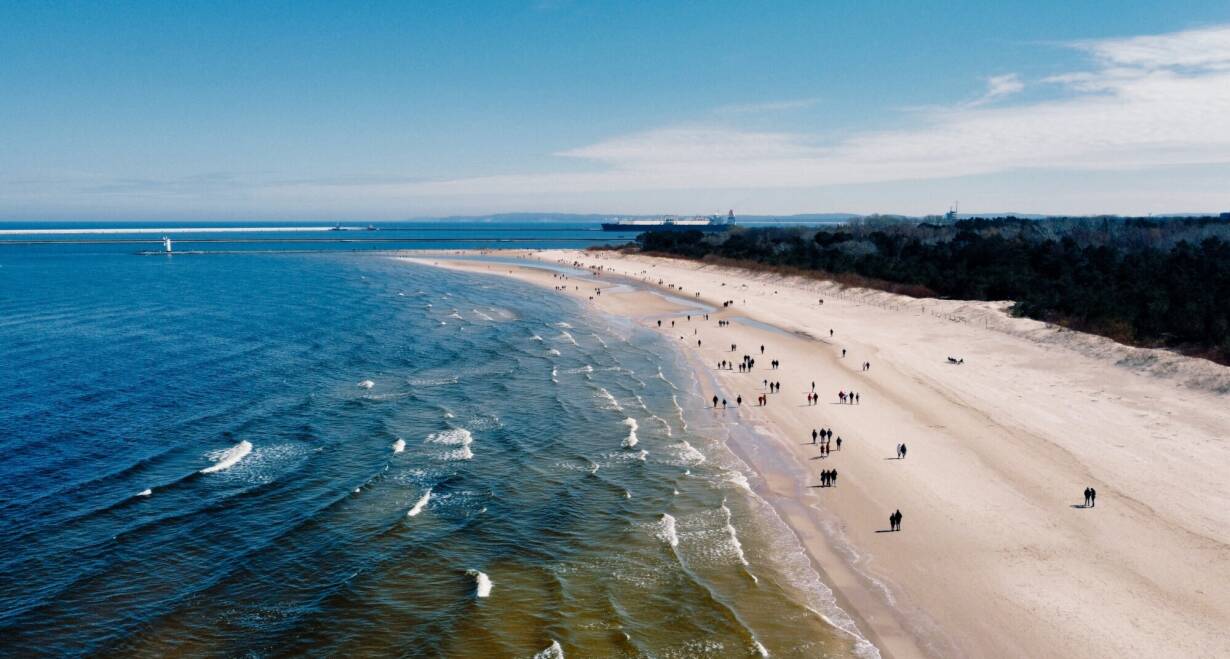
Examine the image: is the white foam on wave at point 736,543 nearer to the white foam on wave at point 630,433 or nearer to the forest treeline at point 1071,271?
the white foam on wave at point 630,433

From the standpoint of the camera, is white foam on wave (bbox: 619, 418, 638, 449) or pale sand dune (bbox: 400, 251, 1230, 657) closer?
pale sand dune (bbox: 400, 251, 1230, 657)

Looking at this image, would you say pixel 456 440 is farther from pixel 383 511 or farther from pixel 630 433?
pixel 630 433

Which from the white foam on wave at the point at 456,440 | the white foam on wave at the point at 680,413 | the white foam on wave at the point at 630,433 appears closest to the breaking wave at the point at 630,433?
the white foam on wave at the point at 630,433

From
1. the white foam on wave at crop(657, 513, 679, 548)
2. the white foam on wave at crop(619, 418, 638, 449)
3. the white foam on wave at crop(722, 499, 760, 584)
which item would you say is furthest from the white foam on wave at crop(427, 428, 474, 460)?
Result: the white foam on wave at crop(722, 499, 760, 584)

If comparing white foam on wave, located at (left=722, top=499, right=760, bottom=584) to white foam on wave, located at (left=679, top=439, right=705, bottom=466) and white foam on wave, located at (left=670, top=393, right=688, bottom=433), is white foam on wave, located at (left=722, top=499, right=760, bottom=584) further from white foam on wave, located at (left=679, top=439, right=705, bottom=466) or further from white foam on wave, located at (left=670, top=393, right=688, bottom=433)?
white foam on wave, located at (left=670, top=393, right=688, bottom=433)

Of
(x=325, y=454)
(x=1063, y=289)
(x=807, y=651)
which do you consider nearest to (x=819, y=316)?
(x=1063, y=289)

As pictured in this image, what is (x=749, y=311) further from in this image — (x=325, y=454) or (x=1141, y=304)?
(x=325, y=454)
